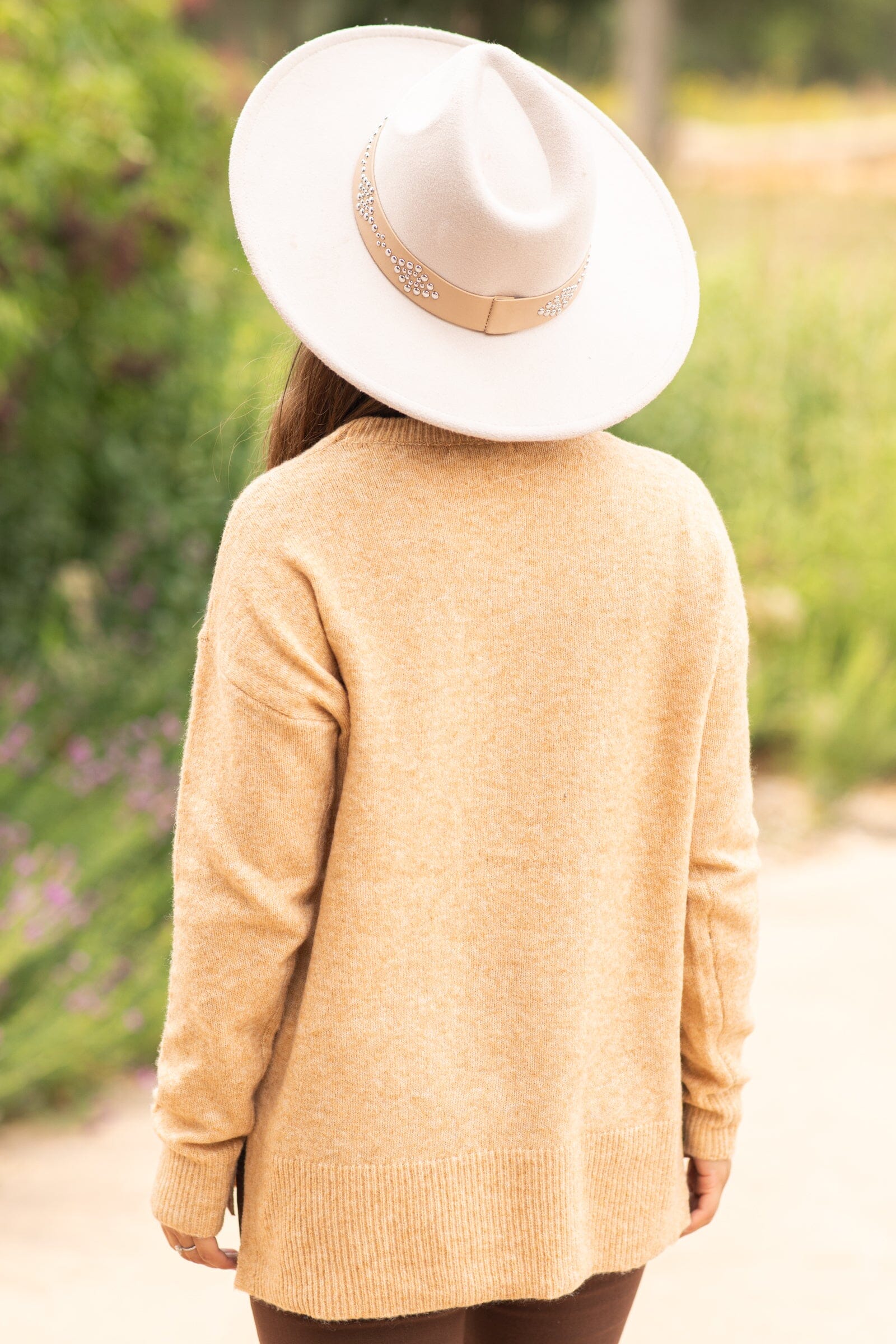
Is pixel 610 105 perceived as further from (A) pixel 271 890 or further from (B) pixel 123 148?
(A) pixel 271 890

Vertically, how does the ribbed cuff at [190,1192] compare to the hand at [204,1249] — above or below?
above

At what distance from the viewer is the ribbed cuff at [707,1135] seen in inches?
59.4

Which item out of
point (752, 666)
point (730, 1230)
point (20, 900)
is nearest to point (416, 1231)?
point (730, 1230)

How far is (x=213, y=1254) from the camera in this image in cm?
137

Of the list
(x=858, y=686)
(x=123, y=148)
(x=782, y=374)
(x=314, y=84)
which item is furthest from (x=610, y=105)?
(x=314, y=84)

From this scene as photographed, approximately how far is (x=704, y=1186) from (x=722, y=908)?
34 cm

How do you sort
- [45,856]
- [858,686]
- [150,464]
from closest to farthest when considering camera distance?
[45,856] < [150,464] < [858,686]

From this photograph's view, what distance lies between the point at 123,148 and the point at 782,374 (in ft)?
11.7

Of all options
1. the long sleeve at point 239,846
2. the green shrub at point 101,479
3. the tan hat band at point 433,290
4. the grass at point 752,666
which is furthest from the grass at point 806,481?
the long sleeve at point 239,846

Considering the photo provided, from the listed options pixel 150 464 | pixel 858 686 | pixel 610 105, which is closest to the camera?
pixel 150 464

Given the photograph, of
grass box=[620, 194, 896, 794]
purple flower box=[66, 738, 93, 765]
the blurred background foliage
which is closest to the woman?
the blurred background foliage

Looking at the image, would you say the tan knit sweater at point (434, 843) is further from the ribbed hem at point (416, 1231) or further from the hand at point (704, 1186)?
the hand at point (704, 1186)

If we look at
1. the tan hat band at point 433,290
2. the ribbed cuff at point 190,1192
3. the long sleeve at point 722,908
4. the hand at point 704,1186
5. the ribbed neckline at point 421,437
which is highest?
the tan hat band at point 433,290

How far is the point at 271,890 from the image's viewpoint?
1.26 metres
